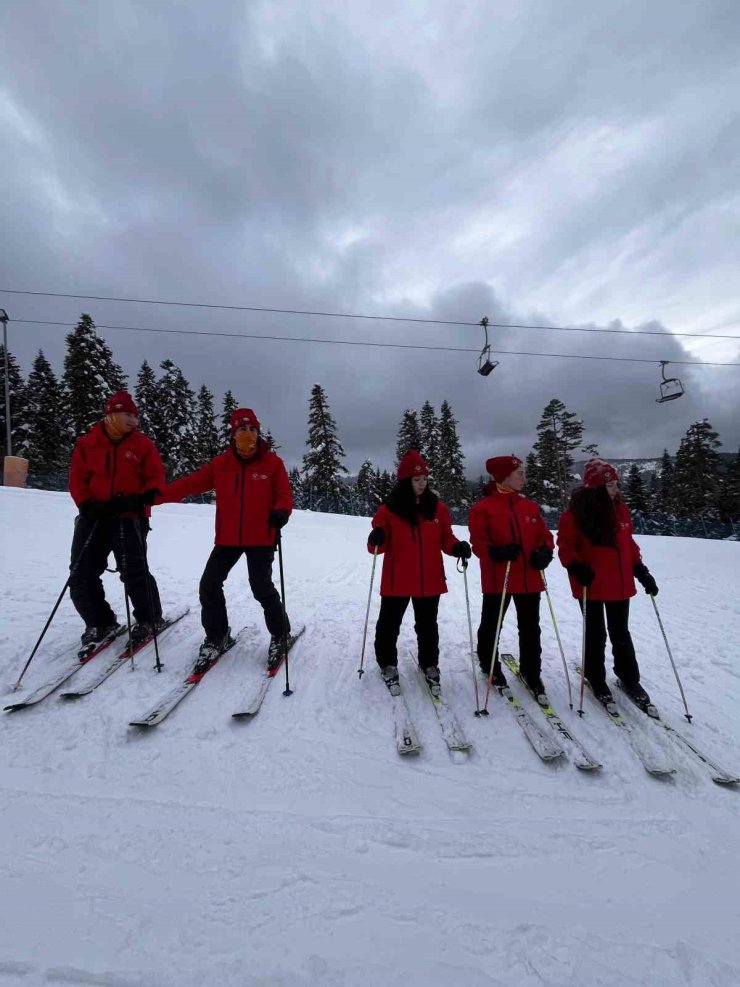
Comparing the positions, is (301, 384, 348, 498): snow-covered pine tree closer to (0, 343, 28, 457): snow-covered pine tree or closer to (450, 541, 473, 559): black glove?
(0, 343, 28, 457): snow-covered pine tree

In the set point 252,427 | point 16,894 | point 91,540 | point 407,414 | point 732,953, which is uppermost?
point 407,414

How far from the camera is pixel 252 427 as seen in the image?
14.2 feet

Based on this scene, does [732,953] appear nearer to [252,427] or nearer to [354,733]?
[354,733]

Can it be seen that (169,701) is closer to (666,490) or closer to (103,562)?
(103,562)

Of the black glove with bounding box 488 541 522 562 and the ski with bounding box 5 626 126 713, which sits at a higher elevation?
the black glove with bounding box 488 541 522 562

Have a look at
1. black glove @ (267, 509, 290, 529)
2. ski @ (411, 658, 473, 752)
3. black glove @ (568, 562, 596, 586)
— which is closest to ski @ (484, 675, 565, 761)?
ski @ (411, 658, 473, 752)

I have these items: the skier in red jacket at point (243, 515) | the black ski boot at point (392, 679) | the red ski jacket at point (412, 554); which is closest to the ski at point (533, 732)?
the black ski boot at point (392, 679)

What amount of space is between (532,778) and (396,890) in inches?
50.1

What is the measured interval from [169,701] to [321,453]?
34.2m

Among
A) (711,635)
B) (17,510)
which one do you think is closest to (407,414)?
(17,510)

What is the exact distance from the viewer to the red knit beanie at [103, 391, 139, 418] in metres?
4.34

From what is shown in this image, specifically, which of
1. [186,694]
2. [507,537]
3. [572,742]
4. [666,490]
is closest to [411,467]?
[507,537]

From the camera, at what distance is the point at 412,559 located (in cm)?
411

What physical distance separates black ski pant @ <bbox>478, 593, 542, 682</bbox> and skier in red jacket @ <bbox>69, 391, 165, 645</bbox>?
10.9ft
